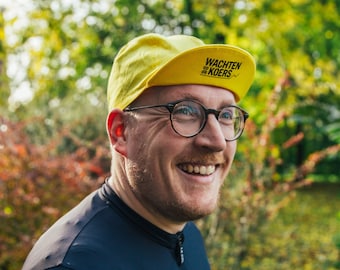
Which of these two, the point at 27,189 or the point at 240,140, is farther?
the point at 240,140

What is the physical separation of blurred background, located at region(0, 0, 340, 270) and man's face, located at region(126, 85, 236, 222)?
8.27 ft

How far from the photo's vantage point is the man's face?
1546 millimetres

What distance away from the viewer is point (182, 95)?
156cm

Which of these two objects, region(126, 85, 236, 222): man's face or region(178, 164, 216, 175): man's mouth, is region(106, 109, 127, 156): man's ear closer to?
region(126, 85, 236, 222): man's face

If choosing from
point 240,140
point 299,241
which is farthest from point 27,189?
point 299,241

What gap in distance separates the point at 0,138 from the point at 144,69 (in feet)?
10.3

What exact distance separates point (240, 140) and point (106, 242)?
500cm

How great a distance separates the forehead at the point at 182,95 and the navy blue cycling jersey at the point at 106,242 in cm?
37

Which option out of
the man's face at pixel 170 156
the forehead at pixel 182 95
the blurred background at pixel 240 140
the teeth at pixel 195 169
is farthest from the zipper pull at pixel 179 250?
the blurred background at pixel 240 140

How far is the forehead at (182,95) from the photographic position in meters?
1.56

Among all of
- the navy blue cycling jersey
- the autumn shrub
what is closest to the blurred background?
the autumn shrub

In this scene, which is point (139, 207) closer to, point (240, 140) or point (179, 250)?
point (179, 250)

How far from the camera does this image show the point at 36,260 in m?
1.50

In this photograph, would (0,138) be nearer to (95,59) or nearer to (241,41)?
(241,41)
